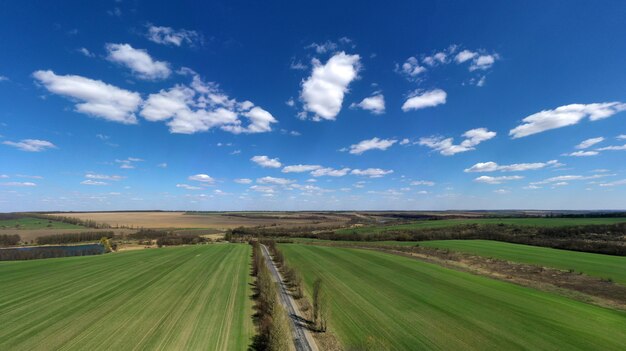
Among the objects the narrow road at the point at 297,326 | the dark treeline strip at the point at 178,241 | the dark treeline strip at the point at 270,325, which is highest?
the dark treeline strip at the point at 270,325

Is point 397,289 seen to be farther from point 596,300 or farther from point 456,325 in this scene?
point 596,300

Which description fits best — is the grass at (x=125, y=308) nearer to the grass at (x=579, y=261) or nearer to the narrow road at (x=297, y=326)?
the narrow road at (x=297, y=326)

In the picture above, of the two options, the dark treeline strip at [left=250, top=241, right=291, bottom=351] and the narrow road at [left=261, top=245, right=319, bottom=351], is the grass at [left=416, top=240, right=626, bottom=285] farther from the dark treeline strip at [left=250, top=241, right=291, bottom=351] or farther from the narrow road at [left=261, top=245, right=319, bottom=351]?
the dark treeline strip at [left=250, top=241, right=291, bottom=351]

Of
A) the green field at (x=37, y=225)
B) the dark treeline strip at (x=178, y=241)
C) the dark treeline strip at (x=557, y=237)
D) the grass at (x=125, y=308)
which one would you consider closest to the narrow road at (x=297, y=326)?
the grass at (x=125, y=308)

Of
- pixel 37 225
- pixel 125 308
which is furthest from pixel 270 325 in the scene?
pixel 37 225

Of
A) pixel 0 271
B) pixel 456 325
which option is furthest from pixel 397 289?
pixel 0 271
